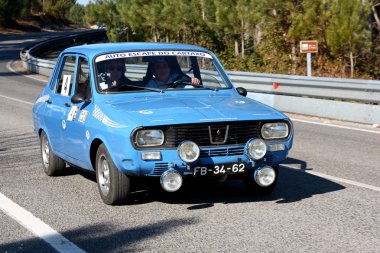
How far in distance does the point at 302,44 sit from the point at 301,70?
569 centimetres

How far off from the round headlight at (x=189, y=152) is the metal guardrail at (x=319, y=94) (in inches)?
316

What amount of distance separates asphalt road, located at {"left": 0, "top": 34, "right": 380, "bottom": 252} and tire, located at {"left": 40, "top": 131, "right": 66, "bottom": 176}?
0.10m

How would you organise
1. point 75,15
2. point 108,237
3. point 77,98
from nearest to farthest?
point 108,237 → point 77,98 → point 75,15

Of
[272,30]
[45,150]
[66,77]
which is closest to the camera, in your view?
[66,77]

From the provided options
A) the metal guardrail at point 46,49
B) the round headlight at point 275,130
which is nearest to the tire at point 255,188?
the round headlight at point 275,130

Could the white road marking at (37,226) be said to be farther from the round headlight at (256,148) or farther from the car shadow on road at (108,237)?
the round headlight at (256,148)

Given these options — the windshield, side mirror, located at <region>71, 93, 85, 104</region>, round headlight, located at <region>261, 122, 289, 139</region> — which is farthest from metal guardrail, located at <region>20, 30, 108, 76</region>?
round headlight, located at <region>261, 122, 289, 139</region>

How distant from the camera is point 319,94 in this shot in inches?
592

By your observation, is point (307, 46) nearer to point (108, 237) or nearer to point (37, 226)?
point (37, 226)

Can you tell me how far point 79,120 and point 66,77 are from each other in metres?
1.10

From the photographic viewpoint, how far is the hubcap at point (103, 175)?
6656 mm

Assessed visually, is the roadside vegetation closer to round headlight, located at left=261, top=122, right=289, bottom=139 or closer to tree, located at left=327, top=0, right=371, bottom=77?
tree, located at left=327, top=0, right=371, bottom=77

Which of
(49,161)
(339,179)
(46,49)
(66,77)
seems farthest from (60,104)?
(46,49)

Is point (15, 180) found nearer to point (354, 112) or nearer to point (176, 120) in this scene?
point (176, 120)
